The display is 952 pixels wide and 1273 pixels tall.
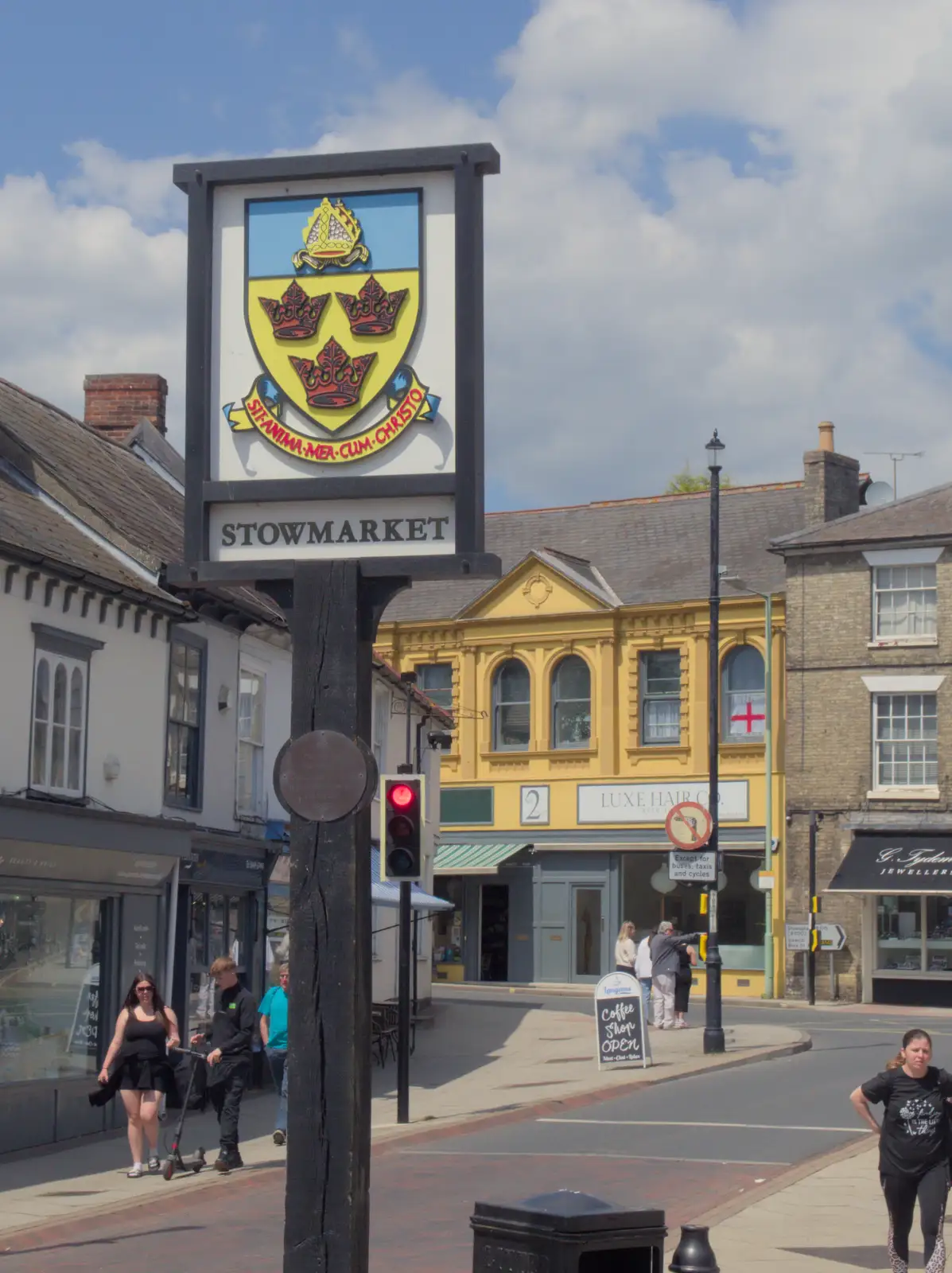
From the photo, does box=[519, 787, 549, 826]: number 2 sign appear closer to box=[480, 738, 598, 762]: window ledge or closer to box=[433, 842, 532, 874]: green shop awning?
box=[433, 842, 532, 874]: green shop awning

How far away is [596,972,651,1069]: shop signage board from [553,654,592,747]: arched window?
19902 millimetres

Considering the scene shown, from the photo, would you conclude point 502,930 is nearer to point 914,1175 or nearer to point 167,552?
point 167,552

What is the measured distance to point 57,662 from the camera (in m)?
17.3

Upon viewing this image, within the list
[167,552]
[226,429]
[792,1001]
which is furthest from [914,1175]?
[792,1001]

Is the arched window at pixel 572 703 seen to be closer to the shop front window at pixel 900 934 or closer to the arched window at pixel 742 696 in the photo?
the arched window at pixel 742 696

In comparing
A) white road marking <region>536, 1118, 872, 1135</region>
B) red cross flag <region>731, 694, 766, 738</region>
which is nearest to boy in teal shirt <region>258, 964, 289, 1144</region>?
white road marking <region>536, 1118, 872, 1135</region>

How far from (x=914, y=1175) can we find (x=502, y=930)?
33.1 meters

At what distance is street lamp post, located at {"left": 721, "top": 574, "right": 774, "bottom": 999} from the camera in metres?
38.5

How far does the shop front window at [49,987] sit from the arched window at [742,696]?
24.2m

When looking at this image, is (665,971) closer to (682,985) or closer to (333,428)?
(682,985)

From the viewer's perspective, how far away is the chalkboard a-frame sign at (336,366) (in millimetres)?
7816

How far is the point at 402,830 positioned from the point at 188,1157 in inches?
213

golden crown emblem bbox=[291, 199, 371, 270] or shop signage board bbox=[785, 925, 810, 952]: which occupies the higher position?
golden crown emblem bbox=[291, 199, 371, 270]

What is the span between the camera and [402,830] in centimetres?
1193
